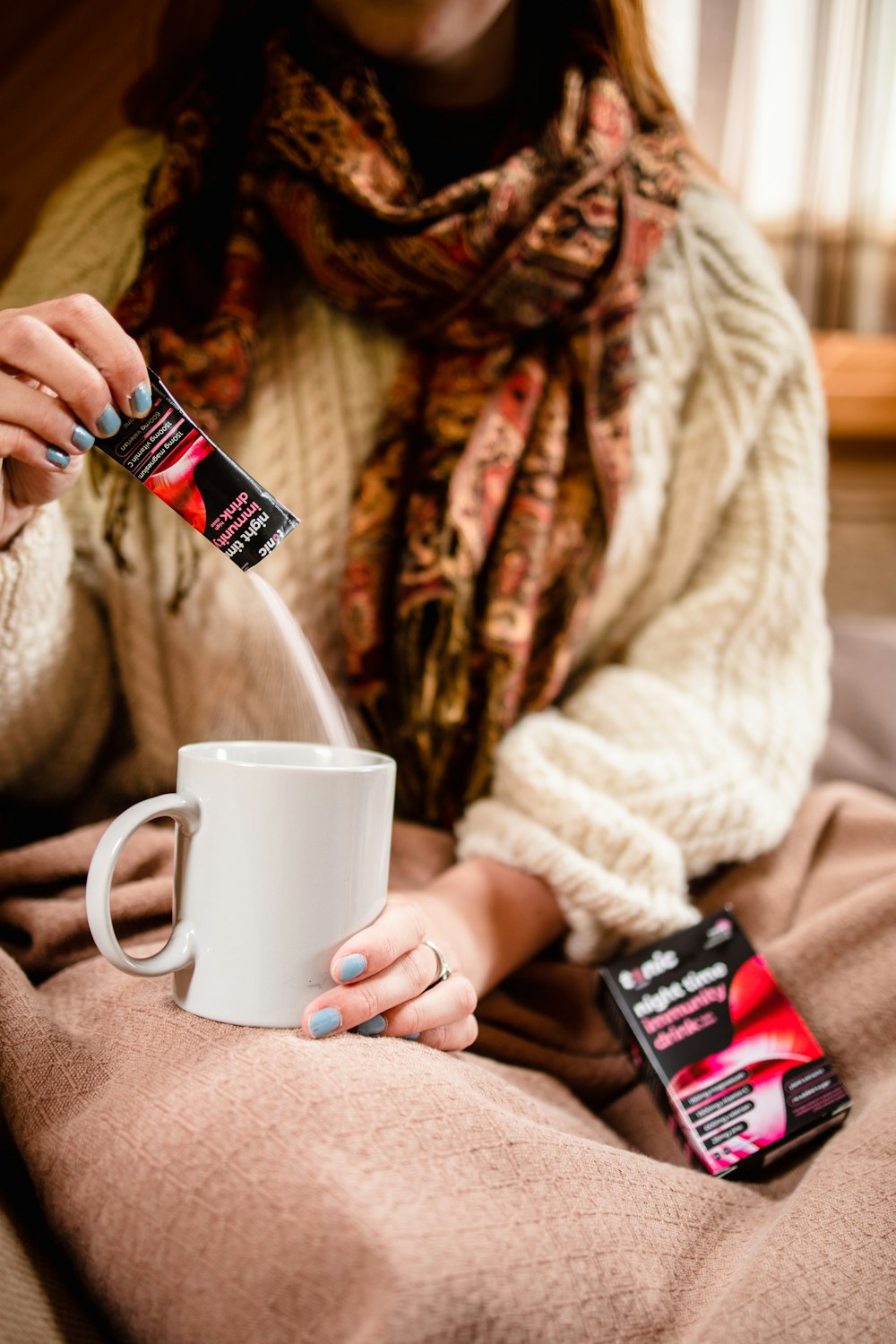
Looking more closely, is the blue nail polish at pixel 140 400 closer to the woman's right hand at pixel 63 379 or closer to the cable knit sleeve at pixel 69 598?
the woman's right hand at pixel 63 379

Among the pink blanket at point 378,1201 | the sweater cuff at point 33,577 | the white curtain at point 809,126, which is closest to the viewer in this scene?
the pink blanket at point 378,1201

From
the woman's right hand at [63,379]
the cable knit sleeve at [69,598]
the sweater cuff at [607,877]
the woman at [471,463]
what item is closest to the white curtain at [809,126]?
the woman at [471,463]

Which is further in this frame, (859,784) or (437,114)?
(859,784)

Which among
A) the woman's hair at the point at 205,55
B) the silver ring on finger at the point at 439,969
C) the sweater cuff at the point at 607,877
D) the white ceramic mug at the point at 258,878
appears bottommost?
the sweater cuff at the point at 607,877

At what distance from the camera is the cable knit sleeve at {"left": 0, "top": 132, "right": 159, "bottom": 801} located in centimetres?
58

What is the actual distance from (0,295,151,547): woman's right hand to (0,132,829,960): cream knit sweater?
144 millimetres

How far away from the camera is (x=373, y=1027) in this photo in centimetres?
40

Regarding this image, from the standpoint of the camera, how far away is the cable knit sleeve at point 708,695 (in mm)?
606

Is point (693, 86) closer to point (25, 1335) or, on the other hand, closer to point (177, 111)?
point (177, 111)

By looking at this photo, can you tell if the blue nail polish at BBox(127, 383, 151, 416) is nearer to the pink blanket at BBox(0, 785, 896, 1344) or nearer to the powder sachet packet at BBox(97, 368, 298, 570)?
the powder sachet packet at BBox(97, 368, 298, 570)

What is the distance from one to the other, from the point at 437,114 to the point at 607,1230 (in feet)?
2.83

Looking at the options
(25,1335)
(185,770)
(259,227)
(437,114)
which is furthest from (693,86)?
(25,1335)

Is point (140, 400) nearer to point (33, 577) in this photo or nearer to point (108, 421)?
point (108, 421)

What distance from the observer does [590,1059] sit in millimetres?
568
